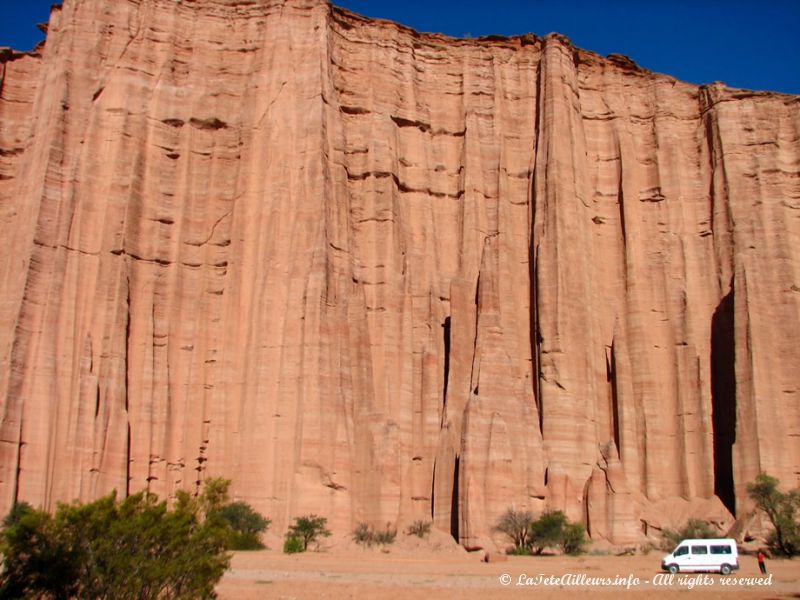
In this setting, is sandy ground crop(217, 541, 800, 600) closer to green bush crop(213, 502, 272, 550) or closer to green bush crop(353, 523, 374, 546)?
green bush crop(213, 502, 272, 550)

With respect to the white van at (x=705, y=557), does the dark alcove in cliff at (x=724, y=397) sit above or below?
above

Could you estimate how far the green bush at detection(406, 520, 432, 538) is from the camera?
94.6ft

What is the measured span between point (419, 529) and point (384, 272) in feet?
33.5

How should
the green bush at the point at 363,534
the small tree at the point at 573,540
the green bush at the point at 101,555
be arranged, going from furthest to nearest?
the green bush at the point at 363,534 → the small tree at the point at 573,540 → the green bush at the point at 101,555

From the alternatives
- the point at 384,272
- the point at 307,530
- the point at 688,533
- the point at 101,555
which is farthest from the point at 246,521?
the point at 101,555

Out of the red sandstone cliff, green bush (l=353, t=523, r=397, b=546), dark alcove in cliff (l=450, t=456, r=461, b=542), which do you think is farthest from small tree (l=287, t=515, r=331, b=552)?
dark alcove in cliff (l=450, t=456, r=461, b=542)

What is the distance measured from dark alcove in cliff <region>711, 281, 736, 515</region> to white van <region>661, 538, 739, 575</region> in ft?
41.7

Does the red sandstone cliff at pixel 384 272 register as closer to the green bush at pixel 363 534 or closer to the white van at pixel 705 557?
the green bush at pixel 363 534

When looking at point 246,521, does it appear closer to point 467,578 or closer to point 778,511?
point 467,578

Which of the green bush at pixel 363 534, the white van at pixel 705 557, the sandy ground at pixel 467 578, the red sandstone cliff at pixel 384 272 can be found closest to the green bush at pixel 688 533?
the red sandstone cliff at pixel 384 272

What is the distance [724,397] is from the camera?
1378 inches

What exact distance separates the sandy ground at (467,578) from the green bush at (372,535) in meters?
2.05

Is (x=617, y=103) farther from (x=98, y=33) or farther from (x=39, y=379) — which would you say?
(x=39, y=379)

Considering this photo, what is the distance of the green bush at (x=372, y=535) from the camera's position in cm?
2766
